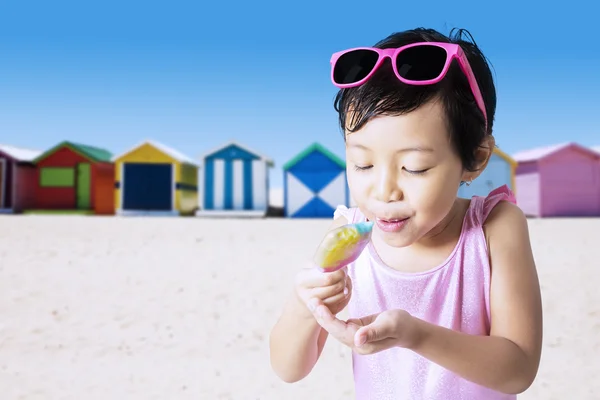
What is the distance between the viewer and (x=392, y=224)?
129 centimetres

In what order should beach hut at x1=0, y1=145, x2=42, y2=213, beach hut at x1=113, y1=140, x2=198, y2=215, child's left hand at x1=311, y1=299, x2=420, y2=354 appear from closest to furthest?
child's left hand at x1=311, y1=299, x2=420, y2=354 < beach hut at x1=113, y1=140, x2=198, y2=215 < beach hut at x1=0, y1=145, x2=42, y2=213

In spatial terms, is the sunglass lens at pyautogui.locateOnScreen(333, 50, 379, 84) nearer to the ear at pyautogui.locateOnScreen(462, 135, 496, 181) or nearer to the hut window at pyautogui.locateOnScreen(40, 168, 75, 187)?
the ear at pyautogui.locateOnScreen(462, 135, 496, 181)

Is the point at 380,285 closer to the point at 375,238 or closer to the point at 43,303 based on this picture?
the point at 375,238

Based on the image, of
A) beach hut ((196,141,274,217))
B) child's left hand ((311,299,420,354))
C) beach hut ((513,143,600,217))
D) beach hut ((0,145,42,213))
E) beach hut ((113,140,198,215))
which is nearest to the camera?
child's left hand ((311,299,420,354))

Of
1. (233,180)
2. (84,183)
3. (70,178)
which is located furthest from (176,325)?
(70,178)

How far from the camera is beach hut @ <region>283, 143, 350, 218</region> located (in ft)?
54.2

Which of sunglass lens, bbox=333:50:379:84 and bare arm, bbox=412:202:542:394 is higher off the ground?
sunglass lens, bbox=333:50:379:84

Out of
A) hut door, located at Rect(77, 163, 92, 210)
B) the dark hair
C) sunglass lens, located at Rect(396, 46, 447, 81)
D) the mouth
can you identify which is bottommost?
the mouth

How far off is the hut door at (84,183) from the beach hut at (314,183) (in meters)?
6.87

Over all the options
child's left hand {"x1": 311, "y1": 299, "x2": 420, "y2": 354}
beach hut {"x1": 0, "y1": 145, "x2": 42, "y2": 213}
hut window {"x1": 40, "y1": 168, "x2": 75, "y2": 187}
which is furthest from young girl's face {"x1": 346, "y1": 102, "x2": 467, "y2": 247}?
beach hut {"x1": 0, "y1": 145, "x2": 42, "y2": 213}

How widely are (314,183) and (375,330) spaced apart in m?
15.5

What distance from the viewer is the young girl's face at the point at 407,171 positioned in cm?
127

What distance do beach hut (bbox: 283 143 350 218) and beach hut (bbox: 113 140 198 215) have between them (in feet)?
12.0

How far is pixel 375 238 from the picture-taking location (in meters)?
1.56
